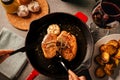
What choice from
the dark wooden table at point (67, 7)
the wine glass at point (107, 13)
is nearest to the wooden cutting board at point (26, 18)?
the dark wooden table at point (67, 7)

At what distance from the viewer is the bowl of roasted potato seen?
74cm

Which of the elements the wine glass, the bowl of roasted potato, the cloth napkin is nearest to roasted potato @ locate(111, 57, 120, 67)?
the bowl of roasted potato

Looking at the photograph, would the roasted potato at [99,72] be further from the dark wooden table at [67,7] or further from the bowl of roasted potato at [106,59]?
the dark wooden table at [67,7]

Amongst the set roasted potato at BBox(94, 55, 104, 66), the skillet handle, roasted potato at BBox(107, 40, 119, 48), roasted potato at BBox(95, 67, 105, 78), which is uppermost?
the skillet handle

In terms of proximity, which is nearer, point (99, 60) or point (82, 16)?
point (99, 60)

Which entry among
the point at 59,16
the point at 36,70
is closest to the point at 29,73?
the point at 36,70

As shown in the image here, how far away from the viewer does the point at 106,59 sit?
73cm

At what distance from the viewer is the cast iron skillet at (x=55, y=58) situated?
78 cm

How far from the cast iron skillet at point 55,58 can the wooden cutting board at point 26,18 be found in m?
0.07

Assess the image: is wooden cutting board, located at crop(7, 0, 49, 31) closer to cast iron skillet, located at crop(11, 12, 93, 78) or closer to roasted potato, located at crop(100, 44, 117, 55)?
cast iron skillet, located at crop(11, 12, 93, 78)

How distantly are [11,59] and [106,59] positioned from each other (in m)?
0.32

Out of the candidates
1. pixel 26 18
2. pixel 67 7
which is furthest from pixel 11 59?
pixel 67 7

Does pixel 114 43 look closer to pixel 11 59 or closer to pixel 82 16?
pixel 82 16

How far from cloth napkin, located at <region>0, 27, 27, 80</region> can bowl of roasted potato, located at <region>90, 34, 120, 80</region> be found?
236 mm
